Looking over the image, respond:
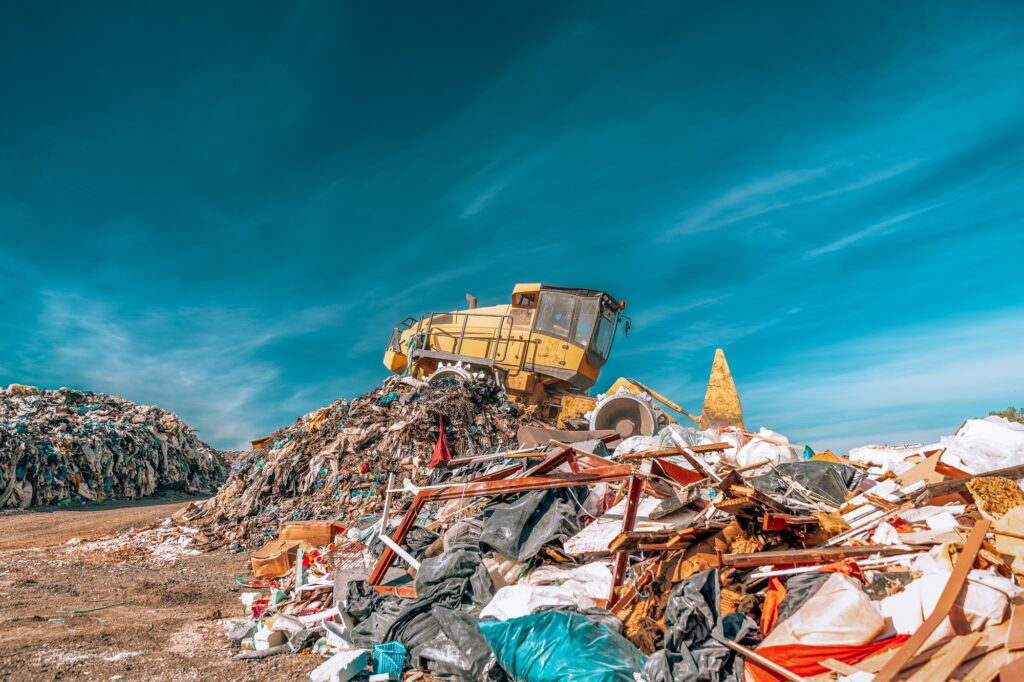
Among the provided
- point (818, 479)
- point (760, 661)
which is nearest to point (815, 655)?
point (760, 661)

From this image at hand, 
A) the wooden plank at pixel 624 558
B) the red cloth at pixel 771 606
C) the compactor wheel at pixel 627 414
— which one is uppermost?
the compactor wheel at pixel 627 414

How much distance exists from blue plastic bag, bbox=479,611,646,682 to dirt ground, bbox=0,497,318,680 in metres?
1.68

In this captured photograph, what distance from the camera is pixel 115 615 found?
5.51m

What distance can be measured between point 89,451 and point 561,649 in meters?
17.3

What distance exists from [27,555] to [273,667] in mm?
6690

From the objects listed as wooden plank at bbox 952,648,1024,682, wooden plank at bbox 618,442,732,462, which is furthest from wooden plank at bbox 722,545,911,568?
wooden plank at bbox 618,442,732,462

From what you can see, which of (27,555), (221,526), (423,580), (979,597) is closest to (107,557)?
(27,555)

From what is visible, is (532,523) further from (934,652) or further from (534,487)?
(934,652)

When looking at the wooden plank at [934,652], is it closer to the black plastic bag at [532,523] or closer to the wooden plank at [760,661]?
the wooden plank at [760,661]

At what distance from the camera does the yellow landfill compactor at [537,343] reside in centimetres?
1148

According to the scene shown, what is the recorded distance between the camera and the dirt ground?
4.05 m

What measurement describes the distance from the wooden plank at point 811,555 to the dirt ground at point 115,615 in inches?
119

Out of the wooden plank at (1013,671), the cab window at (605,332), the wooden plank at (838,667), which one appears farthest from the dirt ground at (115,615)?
the cab window at (605,332)

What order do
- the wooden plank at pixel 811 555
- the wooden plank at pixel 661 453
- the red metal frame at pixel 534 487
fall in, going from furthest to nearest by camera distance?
1. the wooden plank at pixel 661 453
2. the red metal frame at pixel 534 487
3. the wooden plank at pixel 811 555
